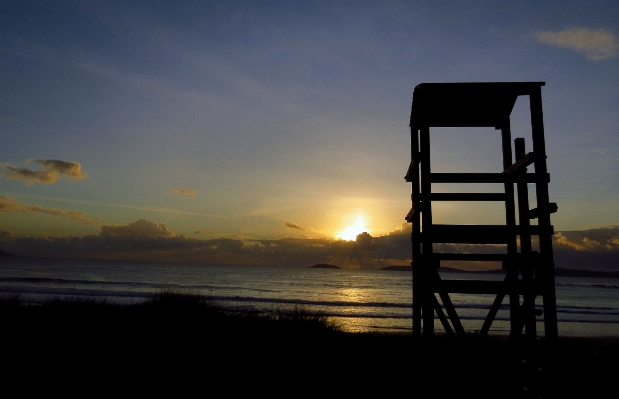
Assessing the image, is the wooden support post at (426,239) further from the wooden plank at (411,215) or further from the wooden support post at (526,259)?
the wooden support post at (526,259)

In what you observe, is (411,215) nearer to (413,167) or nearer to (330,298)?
(413,167)

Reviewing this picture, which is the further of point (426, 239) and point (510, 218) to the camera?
point (510, 218)

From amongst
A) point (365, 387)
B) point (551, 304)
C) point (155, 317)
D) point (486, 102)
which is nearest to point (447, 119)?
point (486, 102)

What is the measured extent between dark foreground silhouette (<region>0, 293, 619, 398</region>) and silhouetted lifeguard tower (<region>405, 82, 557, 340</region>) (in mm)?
482

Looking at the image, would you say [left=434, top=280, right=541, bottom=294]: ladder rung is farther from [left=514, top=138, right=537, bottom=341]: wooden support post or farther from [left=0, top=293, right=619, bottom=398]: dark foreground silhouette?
[left=0, top=293, right=619, bottom=398]: dark foreground silhouette

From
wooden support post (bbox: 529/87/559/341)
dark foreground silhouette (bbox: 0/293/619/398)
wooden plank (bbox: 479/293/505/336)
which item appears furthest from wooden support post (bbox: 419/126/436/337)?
wooden support post (bbox: 529/87/559/341)

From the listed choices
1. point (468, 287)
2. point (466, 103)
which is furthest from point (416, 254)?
point (466, 103)

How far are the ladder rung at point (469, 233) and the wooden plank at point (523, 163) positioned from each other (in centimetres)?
86

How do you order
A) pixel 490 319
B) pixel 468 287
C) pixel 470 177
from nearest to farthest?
pixel 468 287, pixel 470 177, pixel 490 319

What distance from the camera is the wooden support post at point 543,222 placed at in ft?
18.2

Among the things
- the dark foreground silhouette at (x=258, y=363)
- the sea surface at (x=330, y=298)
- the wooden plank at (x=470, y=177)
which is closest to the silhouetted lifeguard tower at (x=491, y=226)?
the wooden plank at (x=470, y=177)

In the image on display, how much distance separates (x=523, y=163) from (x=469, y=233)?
1.25 m

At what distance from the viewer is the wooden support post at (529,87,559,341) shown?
5.54 metres

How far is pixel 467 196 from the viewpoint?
661 centimetres
